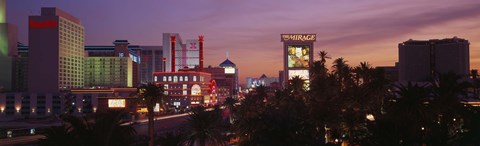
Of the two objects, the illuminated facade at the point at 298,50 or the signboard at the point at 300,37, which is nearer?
the illuminated facade at the point at 298,50

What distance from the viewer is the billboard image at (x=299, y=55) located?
152m

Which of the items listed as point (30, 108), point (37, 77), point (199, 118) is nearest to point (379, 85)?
point (199, 118)

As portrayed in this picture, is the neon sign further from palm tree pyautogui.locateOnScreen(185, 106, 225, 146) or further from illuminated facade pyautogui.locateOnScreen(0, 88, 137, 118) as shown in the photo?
palm tree pyautogui.locateOnScreen(185, 106, 225, 146)

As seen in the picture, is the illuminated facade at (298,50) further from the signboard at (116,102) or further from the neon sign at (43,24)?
the neon sign at (43,24)

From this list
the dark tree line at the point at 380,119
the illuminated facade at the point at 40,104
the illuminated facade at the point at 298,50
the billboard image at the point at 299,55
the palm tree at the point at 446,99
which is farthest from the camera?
the illuminated facade at the point at 40,104

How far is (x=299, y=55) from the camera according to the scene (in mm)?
152875

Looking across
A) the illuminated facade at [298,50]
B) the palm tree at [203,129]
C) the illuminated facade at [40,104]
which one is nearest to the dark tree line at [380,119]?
the palm tree at [203,129]

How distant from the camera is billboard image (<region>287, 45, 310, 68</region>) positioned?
152250 mm


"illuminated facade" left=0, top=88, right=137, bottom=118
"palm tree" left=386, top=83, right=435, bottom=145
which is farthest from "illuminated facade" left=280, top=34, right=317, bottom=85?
"palm tree" left=386, top=83, right=435, bottom=145

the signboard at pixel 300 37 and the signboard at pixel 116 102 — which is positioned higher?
the signboard at pixel 300 37

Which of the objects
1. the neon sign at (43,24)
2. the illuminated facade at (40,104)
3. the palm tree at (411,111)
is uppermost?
the neon sign at (43,24)

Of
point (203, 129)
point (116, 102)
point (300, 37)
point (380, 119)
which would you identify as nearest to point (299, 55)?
point (300, 37)

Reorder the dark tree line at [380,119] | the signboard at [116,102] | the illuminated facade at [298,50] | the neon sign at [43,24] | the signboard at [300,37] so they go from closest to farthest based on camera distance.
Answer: the dark tree line at [380,119], the signboard at [116,102], the illuminated facade at [298,50], the signboard at [300,37], the neon sign at [43,24]

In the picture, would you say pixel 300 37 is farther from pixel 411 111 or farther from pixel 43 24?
pixel 411 111
